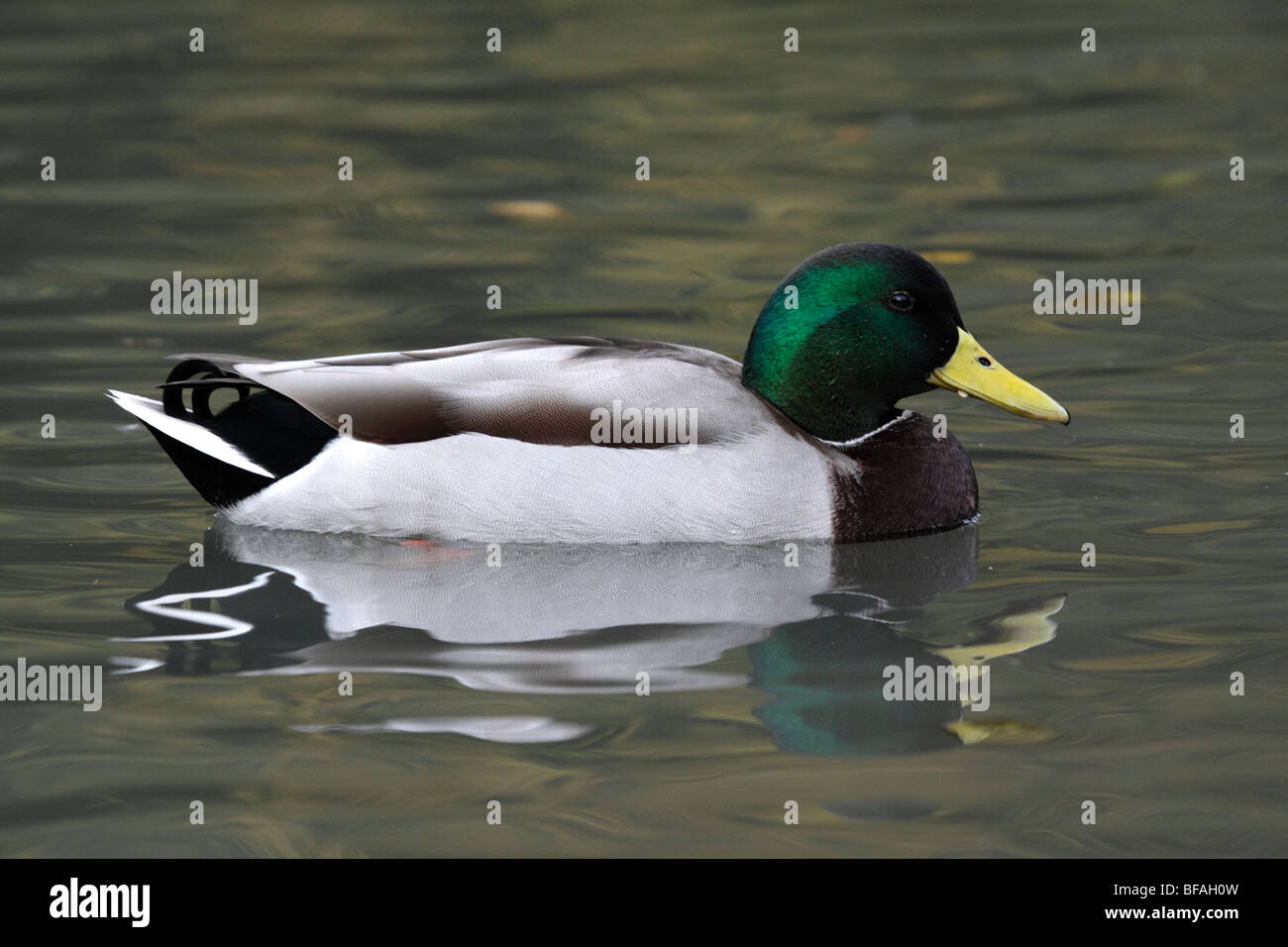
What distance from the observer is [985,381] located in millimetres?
7629

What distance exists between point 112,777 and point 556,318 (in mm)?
5387

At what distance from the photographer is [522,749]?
18.0ft

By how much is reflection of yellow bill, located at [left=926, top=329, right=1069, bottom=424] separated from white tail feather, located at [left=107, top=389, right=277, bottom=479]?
2493 mm

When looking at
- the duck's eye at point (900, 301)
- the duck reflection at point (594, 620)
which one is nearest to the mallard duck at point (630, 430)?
the duck's eye at point (900, 301)

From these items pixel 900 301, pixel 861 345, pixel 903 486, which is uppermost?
pixel 900 301

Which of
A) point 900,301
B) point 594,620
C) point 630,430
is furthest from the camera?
point 900,301

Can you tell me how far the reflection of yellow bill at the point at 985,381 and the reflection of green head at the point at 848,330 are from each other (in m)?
0.04

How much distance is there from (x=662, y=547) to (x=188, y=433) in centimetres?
179

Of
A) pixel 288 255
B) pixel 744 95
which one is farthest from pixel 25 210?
pixel 744 95

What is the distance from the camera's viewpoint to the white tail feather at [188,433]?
758 cm

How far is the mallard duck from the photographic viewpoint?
287 inches

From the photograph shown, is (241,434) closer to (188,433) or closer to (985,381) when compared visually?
(188,433)

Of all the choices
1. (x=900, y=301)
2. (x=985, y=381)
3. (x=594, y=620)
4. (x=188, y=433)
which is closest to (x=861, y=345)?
(x=900, y=301)

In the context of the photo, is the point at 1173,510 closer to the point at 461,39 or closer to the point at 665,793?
the point at 665,793
